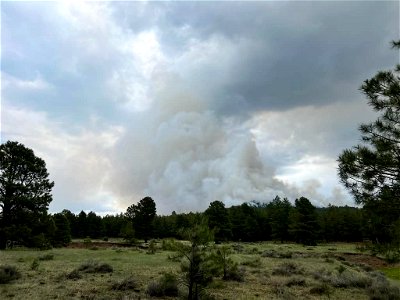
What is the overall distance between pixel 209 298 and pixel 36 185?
33.9 metres

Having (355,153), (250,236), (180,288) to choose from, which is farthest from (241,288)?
(250,236)

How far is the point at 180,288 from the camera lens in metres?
17.2

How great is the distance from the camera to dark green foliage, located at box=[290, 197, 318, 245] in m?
81.2

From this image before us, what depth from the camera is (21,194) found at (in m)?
41.8

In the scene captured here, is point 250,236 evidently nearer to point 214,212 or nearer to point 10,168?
point 214,212

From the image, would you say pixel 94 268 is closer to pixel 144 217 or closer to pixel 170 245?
pixel 170 245

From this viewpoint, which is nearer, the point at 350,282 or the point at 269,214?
the point at 350,282

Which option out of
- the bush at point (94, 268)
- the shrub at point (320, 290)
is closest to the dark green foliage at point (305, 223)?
the shrub at point (320, 290)

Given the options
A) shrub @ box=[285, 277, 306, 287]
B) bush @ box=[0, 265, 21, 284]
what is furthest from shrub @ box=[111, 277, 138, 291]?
shrub @ box=[285, 277, 306, 287]

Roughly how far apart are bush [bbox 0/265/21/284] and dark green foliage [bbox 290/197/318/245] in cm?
7001

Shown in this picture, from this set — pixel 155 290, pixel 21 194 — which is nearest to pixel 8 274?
pixel 155 290

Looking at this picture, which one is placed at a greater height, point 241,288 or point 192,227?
point 192,227

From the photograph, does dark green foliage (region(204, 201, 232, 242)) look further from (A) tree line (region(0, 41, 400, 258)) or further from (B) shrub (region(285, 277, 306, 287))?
(B) shrub (region(285, 277, 306, 287))

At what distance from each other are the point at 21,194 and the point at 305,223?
197 ft
